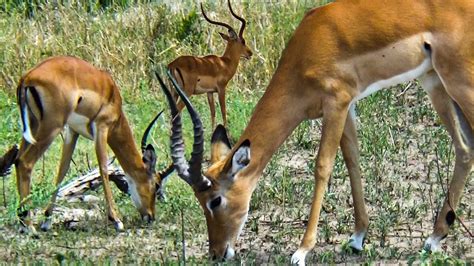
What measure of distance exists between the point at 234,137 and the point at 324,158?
3.73 metres

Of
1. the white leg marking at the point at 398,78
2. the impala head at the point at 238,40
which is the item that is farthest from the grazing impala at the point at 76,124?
the impala head at the point at 238,40

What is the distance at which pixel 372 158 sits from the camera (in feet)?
30.0

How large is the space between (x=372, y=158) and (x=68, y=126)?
7.52 feet

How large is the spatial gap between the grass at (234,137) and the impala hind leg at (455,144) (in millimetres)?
186

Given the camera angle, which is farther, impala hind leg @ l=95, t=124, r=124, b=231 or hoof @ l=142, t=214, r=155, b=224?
hoof @ l=142, t=214, r=155, b=224

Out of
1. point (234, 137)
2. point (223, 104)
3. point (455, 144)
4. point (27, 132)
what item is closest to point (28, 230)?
point (27, 132)

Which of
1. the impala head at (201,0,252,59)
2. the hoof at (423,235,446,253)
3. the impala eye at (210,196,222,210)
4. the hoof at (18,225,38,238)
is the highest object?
the impala eye at (210,196,222,210)

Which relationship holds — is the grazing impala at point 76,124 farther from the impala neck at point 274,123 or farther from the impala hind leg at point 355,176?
the impala hind leg at point 355,176

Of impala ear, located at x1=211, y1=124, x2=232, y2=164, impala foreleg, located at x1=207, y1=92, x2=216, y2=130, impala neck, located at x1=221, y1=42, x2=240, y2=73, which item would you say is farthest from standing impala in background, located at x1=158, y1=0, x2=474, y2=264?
impala neck, located at x1=221, y1=42, x2=240, y2=73

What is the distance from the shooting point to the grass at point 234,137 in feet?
23.7

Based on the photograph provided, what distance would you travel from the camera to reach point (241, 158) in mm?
6629

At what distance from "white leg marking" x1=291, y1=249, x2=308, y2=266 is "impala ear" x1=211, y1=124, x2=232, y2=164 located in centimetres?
77

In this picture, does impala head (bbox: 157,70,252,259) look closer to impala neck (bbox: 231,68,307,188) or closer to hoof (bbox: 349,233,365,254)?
impala neck (bbox: 231,68,307,188)

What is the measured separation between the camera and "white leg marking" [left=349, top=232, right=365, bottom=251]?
276 inches
